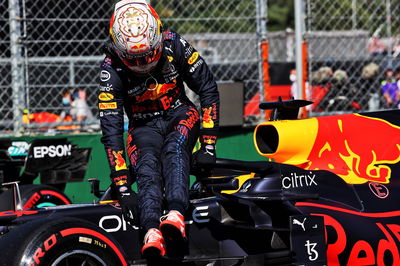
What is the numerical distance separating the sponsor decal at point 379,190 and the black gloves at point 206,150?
1.11 m

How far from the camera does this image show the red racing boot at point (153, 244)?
391cm

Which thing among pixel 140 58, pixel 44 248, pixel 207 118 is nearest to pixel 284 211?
pixel 207 118

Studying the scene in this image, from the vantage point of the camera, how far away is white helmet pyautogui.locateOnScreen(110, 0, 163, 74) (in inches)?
172

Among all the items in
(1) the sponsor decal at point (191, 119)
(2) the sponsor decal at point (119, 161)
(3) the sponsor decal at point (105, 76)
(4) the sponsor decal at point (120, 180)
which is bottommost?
(4) the sponsor decal at point (120, 180)

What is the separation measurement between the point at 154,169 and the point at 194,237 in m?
0.49

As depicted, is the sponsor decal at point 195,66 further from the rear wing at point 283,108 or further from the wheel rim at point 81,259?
the wheel rim at point 81,259

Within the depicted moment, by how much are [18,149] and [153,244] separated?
362 cm

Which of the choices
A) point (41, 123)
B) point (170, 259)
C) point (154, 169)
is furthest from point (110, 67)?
point (41, 123)

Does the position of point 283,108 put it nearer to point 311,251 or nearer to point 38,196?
point 311,251

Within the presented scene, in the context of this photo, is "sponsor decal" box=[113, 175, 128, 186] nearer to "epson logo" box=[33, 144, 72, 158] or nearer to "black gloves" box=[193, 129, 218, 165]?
"black gloves" box=[193, 129, 218, 165]

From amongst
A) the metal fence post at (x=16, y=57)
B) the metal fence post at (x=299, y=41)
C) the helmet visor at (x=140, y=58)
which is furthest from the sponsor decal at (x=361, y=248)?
the metal fence post at (x=16, y=57)

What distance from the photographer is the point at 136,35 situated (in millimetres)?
→ 4359

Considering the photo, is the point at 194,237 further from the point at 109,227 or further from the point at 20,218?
the point at 20,218

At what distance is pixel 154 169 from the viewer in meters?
4.33
